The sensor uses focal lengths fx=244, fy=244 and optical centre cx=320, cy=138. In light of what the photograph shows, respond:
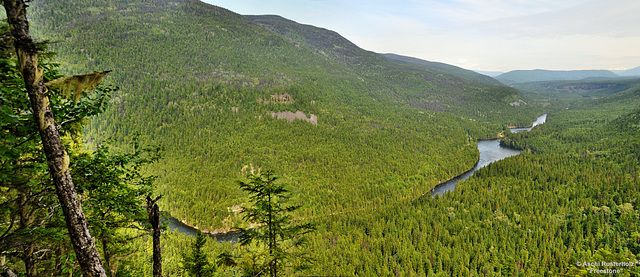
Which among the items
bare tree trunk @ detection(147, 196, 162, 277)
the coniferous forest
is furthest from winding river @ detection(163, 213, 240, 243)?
bare tree trunk @ detection(147, 196, 162, 277)

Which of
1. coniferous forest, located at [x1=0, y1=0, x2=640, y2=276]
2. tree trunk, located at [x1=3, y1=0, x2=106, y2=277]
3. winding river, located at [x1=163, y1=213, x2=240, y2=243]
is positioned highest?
tree trunk, located at [x1=3, y1=0, x2=106, y2=277]

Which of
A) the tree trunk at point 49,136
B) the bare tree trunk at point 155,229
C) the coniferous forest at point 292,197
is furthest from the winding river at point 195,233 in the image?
the tree trunk at point 49,136

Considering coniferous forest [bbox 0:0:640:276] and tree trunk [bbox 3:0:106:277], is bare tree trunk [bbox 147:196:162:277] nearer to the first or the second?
coniferous forest [bbox 0:0:640:276]

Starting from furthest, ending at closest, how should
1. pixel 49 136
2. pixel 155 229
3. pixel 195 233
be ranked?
1. pixel 195 233
2. pixel 155 229
3. pixel 49 136

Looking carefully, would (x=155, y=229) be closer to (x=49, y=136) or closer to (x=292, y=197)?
(x=49, y=136)

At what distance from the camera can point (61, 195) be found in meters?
7.00

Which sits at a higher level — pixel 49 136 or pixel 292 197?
pixel 49 136

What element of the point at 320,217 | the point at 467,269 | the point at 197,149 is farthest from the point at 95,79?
the point at 197,149

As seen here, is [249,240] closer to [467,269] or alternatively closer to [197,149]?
[467,269]

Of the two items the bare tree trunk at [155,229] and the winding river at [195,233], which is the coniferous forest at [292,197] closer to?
the bare tree trunk at [155,229]

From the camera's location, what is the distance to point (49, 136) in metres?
6.79

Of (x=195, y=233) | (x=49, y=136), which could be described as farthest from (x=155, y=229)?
(x=195, y=233)

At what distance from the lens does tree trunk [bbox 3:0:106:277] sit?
6.01 meters

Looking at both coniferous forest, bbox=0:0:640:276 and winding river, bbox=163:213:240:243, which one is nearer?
coniferous forest, bbox=0:0:640:276
